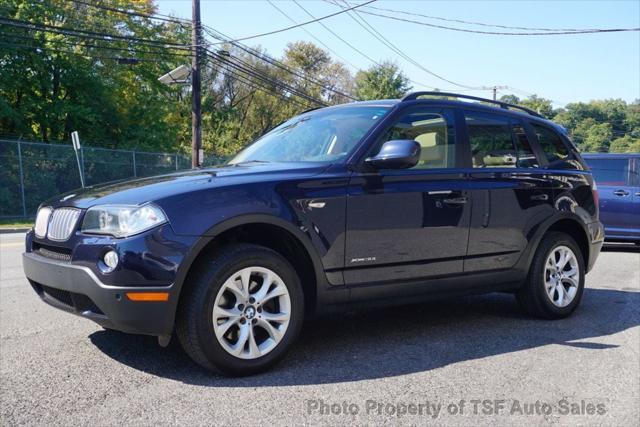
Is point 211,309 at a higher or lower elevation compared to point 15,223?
higher

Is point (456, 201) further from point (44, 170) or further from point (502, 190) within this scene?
point (44, 170)

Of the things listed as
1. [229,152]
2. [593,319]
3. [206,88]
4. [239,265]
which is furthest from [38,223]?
[206,88]

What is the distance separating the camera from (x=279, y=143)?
4.95 metres

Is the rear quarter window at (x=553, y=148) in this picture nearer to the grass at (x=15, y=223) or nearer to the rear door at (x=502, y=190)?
the rear door at (x=502, y=190)

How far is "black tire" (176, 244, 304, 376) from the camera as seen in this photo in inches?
136

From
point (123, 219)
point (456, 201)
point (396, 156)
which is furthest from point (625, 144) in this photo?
point (123, 219)

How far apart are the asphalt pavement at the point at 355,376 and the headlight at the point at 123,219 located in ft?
2.85

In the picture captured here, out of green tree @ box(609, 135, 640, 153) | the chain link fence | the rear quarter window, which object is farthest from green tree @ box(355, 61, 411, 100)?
the rear quarter window

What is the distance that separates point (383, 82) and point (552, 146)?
158 ft

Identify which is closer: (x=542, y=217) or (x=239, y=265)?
(x=239, y=265)

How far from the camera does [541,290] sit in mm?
5266

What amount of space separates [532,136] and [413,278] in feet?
7.05

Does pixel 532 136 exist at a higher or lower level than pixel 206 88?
lower

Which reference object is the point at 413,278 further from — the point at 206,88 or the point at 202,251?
the point at 206,88
